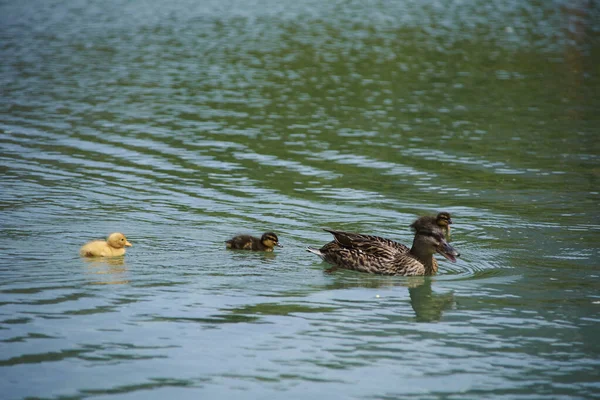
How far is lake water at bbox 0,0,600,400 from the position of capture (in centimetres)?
875

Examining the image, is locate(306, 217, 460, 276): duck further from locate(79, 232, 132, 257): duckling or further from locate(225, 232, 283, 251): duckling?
locate(79, 232, 132, 257): duckling

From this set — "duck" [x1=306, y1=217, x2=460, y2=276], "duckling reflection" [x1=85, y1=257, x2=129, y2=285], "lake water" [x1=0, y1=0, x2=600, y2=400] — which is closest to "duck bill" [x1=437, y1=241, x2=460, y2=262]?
"duck" [x1=306, y1=217, x2=460, y2=276]

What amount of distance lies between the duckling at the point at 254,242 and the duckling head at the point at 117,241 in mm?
1407

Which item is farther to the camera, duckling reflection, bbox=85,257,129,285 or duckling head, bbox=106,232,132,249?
duckling head, bbox=106,232,132,249

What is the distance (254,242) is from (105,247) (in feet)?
6.44

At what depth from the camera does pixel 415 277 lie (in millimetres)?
12125

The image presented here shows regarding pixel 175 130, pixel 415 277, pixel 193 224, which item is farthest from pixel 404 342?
pixel 175 130

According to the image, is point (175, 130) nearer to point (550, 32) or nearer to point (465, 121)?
point (465, 121)

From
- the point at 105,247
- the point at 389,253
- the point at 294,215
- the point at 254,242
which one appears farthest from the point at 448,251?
the point at 105,247

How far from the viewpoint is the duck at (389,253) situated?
1210cm

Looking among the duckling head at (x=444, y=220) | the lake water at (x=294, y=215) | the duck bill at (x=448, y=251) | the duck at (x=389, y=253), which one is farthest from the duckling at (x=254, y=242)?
the duckling head at (x=444, y=220)

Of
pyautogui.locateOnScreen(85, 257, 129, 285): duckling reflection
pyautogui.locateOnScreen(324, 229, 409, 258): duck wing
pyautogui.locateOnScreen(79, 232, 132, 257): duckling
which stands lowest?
pyautogui.locateOnScreen(85, 257, 129, 285): duckling reflection

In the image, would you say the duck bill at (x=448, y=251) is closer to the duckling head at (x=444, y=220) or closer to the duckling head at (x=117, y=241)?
the duckling head at (x=444, y=220)

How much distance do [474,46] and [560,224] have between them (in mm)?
23734
